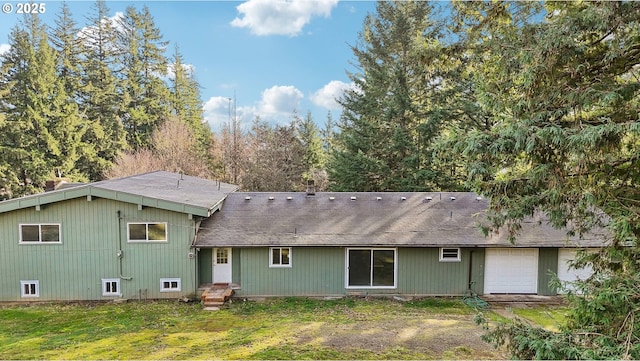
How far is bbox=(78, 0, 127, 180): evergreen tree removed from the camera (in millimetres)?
26509

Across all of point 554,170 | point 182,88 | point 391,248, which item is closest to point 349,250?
point 391,248

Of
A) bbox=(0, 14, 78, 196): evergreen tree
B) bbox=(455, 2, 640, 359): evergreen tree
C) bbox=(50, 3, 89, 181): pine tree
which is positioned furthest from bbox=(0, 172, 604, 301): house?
bbox=(50, 3, 89, 181): pine tree

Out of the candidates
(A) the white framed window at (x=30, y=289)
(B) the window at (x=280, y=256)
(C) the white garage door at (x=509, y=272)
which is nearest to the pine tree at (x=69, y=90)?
(A) the white framed window at (x=30, y=289)

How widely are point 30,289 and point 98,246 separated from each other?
8.02ft

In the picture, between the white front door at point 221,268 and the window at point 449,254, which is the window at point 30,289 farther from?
the window at point 449,254

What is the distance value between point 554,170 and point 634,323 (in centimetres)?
208

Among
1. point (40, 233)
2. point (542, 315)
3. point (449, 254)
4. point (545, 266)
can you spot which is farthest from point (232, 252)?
point (545, 266)

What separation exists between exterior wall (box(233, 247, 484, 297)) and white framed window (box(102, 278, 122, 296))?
3780 millimetres

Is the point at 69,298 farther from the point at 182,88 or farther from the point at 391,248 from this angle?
the point at 182,88

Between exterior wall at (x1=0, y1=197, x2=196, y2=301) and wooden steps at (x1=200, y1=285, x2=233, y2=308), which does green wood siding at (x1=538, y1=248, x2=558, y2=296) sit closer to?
wooden steps at (x1=200, y1=285, x2=233, y2=308)

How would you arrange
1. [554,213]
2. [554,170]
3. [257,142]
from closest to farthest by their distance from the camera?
1. [554,170]
2. [554,213]
3. [257,142]

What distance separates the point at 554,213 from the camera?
217 inches

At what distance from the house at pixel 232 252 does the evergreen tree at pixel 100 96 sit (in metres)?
17.3

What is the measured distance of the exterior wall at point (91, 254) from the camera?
10.6 m
